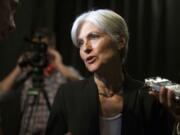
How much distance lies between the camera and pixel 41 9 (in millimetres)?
2979

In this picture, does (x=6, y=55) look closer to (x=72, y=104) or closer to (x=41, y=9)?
(x=41, y=9)

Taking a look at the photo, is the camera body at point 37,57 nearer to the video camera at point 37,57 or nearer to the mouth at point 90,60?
the video camera at point 37,57

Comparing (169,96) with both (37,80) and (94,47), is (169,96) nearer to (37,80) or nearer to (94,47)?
(94,47)

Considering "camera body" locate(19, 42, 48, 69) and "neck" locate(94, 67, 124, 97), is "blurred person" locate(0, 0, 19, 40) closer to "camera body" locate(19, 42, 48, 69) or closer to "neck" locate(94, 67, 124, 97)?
"neck" locate(94, 67, 124, 97)

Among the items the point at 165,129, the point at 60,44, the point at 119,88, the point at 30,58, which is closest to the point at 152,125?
the point at 165,129

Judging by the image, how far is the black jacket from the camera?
53.1 inches

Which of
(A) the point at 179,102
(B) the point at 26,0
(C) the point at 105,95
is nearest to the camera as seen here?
(A) the point at 179,102

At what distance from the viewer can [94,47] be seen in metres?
1.46

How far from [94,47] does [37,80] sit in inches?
34.1

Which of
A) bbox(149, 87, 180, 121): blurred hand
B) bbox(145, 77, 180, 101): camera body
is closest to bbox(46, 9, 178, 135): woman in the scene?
bbox(149, 87, 180, 121): blurred hand

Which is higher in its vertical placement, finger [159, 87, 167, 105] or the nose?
the nose

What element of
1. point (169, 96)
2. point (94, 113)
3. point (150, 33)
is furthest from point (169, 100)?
point (150, 33)

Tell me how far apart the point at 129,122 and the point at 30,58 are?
1.10 metres

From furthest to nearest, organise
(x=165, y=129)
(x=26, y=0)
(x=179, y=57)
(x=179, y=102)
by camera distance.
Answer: (x=26, y=0), (x=179, y=57), (x=165, y=129), (x=179, y=102)
